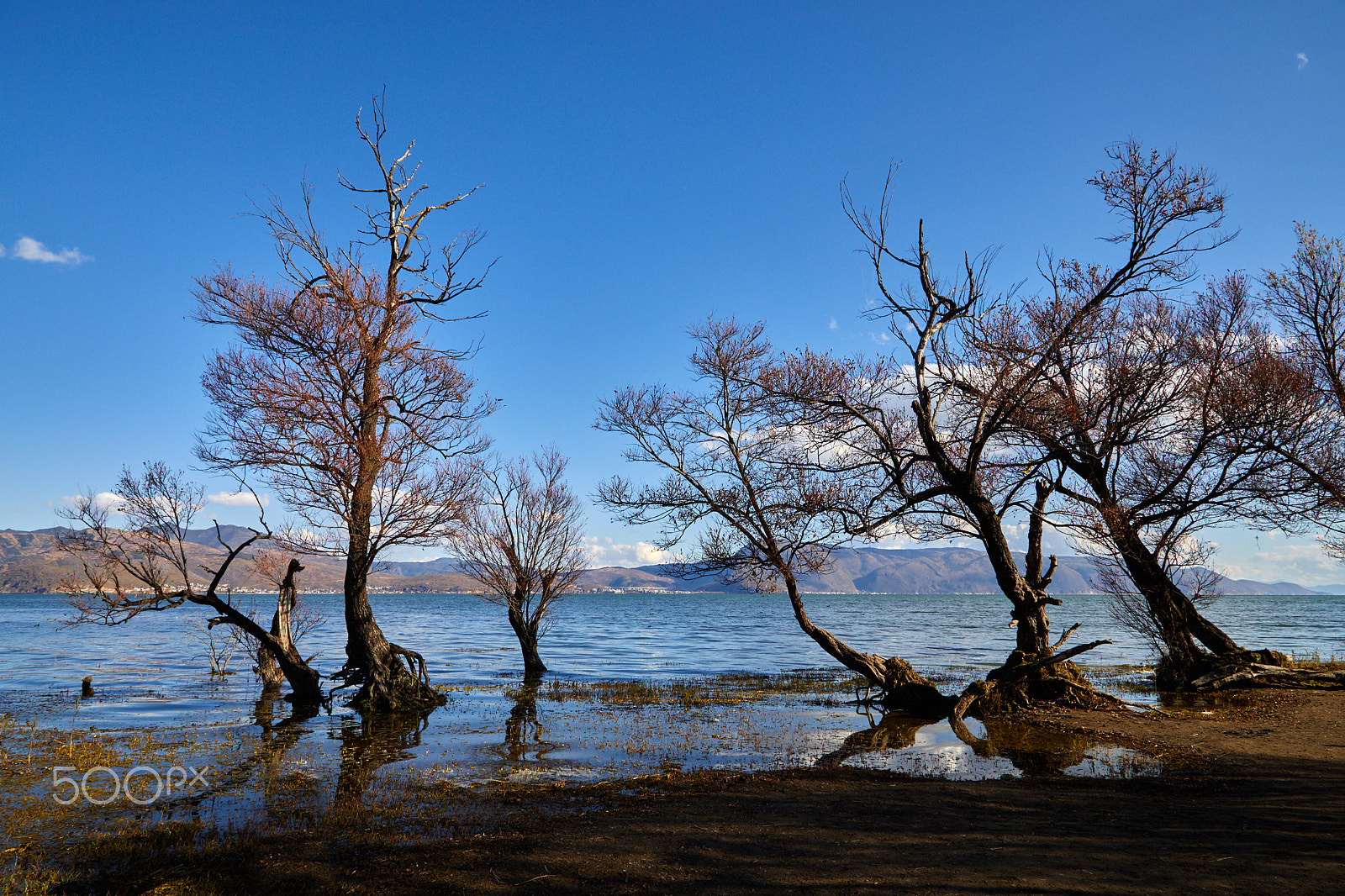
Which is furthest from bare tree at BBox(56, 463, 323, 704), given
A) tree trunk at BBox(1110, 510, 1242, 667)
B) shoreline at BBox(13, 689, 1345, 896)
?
tree trunk at BBox(1110, 510, 1242, 667)

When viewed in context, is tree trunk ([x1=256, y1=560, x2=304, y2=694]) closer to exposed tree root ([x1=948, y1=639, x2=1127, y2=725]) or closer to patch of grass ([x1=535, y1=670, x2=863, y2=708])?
patch of grass ([x1=535, y1=670, x2=863, y2=708])

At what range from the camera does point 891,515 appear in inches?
706

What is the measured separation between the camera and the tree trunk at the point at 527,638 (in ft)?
95.6

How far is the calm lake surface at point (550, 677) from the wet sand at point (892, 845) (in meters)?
2.82

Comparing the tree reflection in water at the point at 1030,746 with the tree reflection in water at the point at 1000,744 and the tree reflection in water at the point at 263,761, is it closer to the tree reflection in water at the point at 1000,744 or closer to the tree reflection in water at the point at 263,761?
the tree reflection in water at the point at 1000,744

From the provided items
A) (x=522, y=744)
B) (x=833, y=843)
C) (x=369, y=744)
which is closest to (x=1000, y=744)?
(x=833, y=843)

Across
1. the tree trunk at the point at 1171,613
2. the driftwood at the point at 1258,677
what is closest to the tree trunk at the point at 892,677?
the tree trunk at the point at 1171,613

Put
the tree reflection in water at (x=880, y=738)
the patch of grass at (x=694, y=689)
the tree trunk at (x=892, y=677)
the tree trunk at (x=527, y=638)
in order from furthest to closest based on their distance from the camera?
1. the tree trunk at (x=527, y=638)
2. the patch of grass at (x=694, y=689)
3. the tree trunk at (x=892, y=677)
4. the tree reflection in water at (x=880, y=738)

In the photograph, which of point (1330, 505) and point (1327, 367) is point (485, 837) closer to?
point (1330, 505)

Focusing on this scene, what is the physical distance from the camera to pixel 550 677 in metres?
30.0

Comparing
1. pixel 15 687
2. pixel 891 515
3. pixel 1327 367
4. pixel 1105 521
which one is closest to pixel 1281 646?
pixel 1327 367

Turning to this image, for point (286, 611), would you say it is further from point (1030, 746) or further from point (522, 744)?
point (1030, 746)

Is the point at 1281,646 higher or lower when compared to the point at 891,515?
lower

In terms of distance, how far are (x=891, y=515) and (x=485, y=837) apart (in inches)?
486
